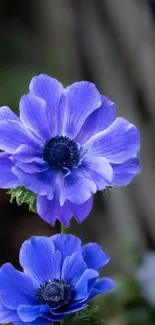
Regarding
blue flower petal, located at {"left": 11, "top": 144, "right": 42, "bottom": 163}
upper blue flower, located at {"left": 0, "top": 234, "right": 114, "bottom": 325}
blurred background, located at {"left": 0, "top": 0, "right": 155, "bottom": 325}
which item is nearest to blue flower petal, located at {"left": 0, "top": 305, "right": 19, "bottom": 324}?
upper blue flower, located at {"left": 0, "top": 234, "right": 114, "bottom": 325}

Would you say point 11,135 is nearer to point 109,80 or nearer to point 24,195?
point 24,195

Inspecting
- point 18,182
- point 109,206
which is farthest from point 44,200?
point 109,206

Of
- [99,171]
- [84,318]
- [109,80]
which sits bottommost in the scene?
[84,318]

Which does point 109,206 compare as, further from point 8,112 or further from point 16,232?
point 8,112

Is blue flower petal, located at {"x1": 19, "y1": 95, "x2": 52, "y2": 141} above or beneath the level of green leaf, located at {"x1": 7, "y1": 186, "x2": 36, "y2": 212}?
above

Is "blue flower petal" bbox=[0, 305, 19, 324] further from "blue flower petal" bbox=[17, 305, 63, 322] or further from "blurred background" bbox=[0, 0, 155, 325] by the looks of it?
"blurred background" bbox=[0, 0, 155, 325]

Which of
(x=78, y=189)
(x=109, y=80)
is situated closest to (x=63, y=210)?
(x=78, y=189)

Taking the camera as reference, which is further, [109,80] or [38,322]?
[109,80]
